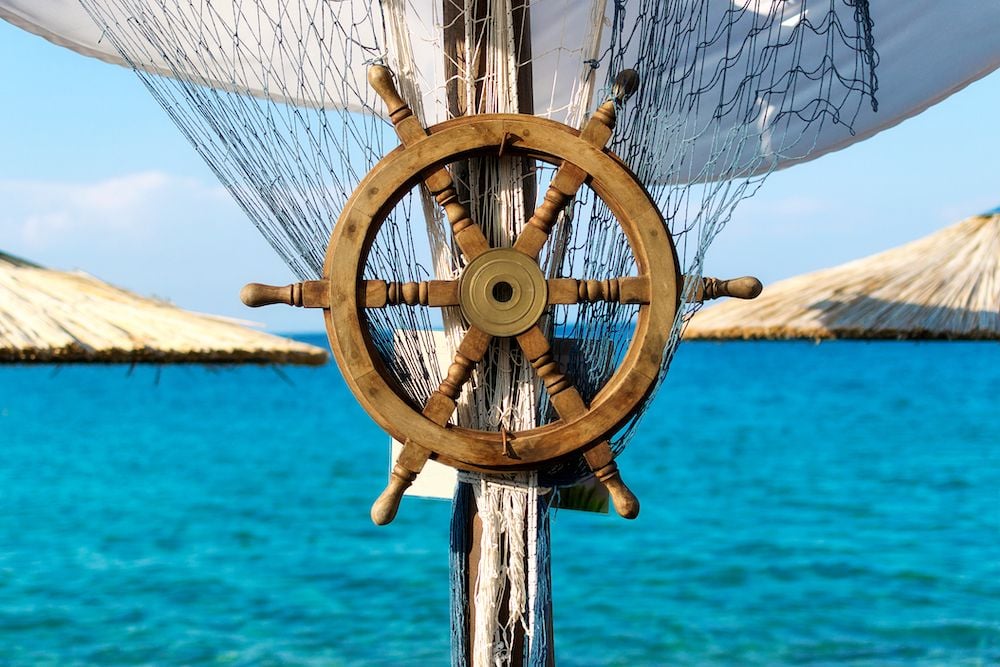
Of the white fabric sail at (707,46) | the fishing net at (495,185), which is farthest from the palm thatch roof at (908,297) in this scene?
the fishing net at (495,185)

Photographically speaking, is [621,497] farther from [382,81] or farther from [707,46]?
[707,46]

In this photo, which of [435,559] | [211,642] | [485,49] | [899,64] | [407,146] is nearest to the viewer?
[407,146]

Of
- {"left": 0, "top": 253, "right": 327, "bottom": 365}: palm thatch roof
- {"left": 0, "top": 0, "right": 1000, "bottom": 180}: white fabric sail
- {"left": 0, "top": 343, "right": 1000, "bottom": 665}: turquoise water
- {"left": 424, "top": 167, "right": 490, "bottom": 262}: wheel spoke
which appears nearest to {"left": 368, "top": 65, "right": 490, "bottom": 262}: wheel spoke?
{"left": 424, "top": 167, "right": 490, "bottom": 262}: wheel spoke

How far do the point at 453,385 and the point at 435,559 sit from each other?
5.21m

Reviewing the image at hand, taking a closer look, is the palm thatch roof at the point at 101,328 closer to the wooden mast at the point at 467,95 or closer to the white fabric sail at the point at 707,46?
the white fabric sail at the point at 707,46

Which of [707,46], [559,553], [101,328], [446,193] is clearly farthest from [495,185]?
[559,553]

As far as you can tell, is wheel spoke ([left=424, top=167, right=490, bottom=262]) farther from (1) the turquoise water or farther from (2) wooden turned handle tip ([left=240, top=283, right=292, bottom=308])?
(1) the turquoise water

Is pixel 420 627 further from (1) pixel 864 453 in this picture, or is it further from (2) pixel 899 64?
(1) pixel 864 453

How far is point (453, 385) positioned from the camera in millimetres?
1581

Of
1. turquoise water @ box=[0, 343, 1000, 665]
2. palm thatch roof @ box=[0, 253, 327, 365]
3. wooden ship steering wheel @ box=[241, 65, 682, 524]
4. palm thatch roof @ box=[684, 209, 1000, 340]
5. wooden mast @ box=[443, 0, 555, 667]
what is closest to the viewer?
wooden ship steering wheel @ box=[241, 65, 682, 524]

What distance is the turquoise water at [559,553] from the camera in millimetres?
5086

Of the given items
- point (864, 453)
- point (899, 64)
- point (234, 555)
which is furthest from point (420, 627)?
point (864, 453)

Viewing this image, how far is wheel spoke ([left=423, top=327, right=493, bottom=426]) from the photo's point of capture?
1.57 metres

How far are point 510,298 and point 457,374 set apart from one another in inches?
5.1
